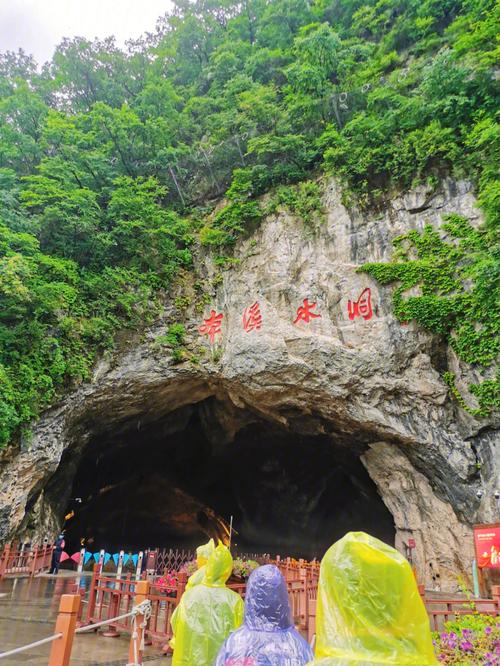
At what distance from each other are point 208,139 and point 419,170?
589 cm

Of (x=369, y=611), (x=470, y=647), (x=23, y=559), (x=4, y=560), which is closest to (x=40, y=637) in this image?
(x=470, y=647)

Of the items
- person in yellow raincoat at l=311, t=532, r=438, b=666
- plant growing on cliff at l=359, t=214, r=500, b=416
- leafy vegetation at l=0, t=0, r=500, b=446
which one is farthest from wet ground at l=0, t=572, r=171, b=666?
plant growing on cliff at l=359, t=214, r=500, b=416

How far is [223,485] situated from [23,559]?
875 centimetres

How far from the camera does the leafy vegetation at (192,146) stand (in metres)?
8.55

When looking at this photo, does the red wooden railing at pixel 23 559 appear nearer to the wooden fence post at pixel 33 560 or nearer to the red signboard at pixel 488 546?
the wooden fence post at pixel 33 560

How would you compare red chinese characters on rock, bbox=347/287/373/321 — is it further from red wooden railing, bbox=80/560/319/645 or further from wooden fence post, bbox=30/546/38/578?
wooden fence post, bbox=30/546/38/578

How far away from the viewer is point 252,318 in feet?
29.9

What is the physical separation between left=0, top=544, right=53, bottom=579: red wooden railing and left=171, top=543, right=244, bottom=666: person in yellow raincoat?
23.6 feet

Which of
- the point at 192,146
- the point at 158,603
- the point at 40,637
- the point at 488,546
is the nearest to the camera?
the point at 40,637

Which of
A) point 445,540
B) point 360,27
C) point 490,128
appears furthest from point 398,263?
point 360,27

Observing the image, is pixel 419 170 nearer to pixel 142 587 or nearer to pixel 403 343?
pixel 403 343

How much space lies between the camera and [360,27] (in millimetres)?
11344

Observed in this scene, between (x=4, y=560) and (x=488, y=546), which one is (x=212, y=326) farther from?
(x=488, y=546)

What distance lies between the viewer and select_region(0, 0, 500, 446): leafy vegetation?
8547 mm
